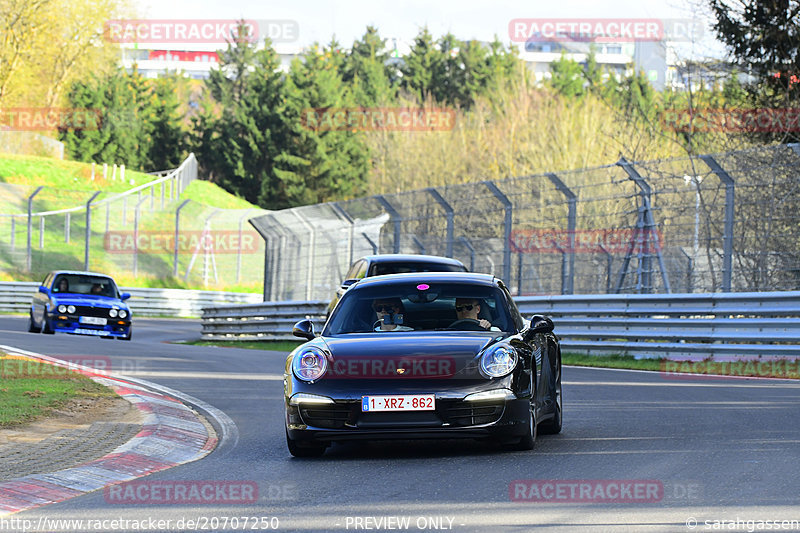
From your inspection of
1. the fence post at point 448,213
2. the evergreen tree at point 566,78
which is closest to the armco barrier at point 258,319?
the fence post at point 448,213

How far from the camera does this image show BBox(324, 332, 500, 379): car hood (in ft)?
27.0

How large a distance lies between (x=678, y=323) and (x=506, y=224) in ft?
16.6

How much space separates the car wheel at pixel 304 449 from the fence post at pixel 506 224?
13170 mm

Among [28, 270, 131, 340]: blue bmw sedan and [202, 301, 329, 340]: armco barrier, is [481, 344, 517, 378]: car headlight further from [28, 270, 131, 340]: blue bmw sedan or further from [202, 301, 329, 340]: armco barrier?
[28, 270, 131, 340]: blue bmw sedan

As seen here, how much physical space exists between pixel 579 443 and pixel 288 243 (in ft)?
70.5

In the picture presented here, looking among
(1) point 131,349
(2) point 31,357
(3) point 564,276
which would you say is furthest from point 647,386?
(1) point 131,349

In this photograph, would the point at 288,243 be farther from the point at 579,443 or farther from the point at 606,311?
the point at 579,443

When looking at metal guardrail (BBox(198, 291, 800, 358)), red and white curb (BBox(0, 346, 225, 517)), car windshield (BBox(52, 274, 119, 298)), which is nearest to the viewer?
red and white curb (BBox(0, 346, 225, 517))

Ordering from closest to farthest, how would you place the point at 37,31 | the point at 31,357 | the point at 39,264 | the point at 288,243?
the point at 31,357, the point at 288,243, the point at 39,264, the point at 37,31

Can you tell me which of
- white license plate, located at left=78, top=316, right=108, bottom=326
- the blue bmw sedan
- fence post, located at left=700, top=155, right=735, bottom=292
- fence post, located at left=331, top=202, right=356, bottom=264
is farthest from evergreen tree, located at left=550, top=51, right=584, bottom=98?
fence post, located at left=700, top=155, right=735, bottom=292

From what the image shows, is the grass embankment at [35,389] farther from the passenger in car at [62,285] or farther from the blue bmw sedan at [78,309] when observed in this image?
the passenger in car at [62,285]

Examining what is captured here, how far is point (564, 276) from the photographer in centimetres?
2070

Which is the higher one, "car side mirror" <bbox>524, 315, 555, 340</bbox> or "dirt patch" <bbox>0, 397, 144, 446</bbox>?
"car side mirror" <bbox>524, 315, 555, 340</bbox>

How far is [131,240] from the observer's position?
173 feet
